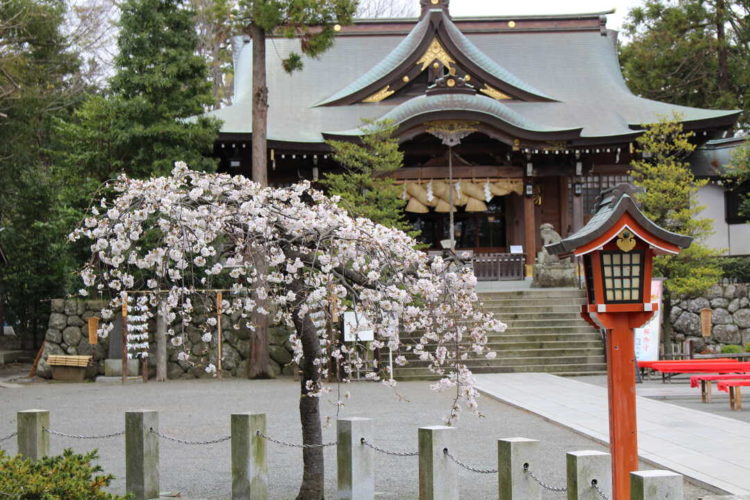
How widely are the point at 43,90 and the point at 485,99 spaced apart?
11.8 metres

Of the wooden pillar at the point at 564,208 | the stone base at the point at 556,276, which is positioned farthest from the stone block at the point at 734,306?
the wooden pillar at the point at 564,208

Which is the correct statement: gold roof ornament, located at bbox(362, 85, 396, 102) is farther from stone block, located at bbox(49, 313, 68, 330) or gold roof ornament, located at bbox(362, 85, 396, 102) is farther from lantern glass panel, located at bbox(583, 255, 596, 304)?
lantern glass panel, located at bbox(583, 255, 596, 304)

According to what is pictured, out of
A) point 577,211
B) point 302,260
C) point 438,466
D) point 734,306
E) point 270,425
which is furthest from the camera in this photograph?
point 577,211

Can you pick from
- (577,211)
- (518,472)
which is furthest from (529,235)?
(518,472)

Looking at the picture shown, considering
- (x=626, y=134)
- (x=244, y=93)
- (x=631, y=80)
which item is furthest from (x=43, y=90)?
(x=631, y=80)

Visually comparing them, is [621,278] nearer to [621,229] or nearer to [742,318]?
[621,229]

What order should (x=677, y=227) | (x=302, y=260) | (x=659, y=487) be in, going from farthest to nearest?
(x=677, y=227), (x=302, y=260), (x=659, y=487)

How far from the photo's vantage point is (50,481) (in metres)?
6.23

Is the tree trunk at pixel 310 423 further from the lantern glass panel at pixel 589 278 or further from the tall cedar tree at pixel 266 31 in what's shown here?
the tall cedar tree at pixel 266 31

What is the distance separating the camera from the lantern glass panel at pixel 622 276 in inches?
277

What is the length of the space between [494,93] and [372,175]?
5.55m

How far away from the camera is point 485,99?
23.0m

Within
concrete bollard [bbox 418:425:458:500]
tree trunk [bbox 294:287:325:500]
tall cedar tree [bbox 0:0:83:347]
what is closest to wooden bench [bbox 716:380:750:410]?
tree trunk [bbox 294:287:325:500]

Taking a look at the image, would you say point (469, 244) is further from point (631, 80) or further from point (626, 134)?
point (631, 80)
